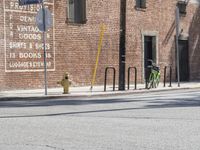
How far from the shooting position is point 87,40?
2706 centimetres

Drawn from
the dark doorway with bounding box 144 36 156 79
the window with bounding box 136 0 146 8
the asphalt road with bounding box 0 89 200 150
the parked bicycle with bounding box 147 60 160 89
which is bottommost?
the asphalt road with bounding box 0 89 200 150

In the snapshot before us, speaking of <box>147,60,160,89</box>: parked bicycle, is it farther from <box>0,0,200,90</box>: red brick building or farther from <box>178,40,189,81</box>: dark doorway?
<box>178,40,189,81</box>: dark doorway

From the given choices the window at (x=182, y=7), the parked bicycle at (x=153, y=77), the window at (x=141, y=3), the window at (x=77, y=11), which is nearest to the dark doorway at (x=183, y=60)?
the window at (x=182, y=7)

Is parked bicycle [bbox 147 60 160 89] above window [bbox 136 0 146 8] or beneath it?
beneath

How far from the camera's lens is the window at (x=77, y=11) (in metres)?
26.5

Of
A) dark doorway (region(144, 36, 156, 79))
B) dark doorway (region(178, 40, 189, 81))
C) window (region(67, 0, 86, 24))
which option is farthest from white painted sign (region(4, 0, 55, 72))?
dark doorway (region(178, 40, 189, 81))

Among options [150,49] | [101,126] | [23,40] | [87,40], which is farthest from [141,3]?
[101,126]

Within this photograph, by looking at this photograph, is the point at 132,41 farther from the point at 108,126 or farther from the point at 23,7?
the point at 108,126

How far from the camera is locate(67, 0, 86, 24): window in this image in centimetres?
2655

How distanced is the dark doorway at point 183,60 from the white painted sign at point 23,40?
10.8 metres

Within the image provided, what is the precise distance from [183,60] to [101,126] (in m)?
22.5

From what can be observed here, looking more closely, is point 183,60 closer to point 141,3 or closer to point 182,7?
point 182,7

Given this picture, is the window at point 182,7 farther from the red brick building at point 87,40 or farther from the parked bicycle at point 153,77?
the parked bicycle at point 153,77

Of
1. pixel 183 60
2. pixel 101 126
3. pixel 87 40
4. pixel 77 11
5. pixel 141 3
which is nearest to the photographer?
pixel 101 126
